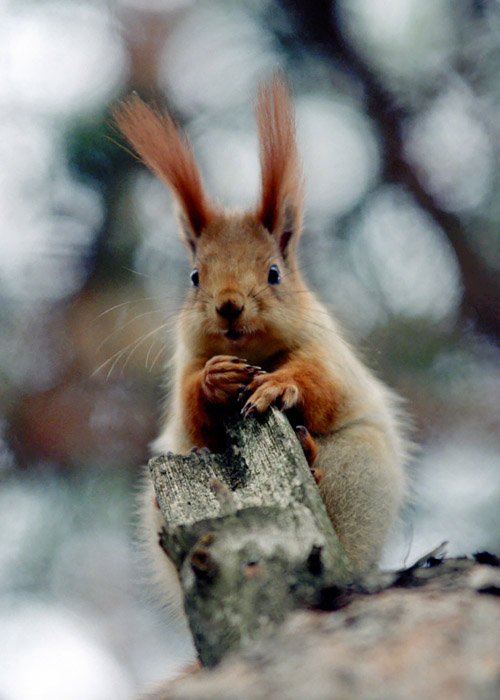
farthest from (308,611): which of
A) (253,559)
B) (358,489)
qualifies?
(358,489)

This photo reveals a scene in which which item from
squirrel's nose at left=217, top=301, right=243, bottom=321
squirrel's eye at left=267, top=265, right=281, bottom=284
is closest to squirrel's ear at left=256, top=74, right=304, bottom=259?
squirrel's eye at left=267, top=265, right=281, bottom=284

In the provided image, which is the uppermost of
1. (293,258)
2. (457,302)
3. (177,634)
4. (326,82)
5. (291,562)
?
(326,82)

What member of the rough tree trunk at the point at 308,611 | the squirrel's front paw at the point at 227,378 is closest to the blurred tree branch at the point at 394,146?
the squirrel's front paw at the point at 227,378

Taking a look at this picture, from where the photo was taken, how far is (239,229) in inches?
83.0

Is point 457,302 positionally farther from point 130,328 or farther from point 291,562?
point 291,562

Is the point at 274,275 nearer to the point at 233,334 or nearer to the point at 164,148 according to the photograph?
the point at 233,334

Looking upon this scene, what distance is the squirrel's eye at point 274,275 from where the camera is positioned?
6.62ft

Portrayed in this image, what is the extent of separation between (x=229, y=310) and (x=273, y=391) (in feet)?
1.13

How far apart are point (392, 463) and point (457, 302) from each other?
92 centimetres

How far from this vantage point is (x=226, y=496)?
3.19 feet

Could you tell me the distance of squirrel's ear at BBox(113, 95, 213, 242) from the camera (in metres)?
1.88

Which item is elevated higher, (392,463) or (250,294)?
(250,294)

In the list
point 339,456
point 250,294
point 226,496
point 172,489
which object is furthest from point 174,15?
point 226,496

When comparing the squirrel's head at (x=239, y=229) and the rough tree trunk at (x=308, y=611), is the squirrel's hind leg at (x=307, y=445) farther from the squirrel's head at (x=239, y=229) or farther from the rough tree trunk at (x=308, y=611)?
the rough tree trunk at (x=308, y=611)
